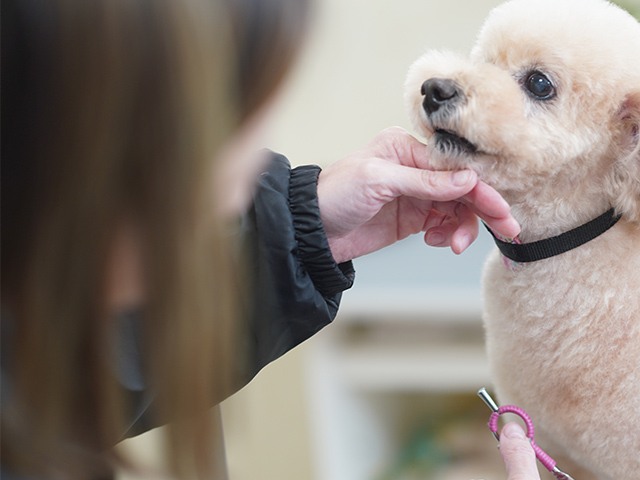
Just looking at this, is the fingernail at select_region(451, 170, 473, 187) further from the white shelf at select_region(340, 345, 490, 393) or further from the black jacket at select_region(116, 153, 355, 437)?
the white shelf at select_region(340, 345, 490, 393)

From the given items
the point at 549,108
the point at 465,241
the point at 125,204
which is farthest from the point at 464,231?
the point at 125,204

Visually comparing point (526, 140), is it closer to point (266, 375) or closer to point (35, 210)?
point (35, 210)

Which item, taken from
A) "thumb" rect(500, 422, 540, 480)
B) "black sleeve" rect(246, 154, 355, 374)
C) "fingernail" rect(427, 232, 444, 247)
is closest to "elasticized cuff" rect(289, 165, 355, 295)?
"black sleeve" rect(246, 154, 355, 374)

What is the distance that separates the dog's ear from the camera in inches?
19.5

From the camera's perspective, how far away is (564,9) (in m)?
0.51

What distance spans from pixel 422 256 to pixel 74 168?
0.89 m

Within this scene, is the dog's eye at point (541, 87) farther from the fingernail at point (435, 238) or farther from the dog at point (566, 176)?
the fingernail at point (435, 238)

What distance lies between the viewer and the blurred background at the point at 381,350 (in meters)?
1.06

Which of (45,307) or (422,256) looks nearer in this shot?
(45,307)

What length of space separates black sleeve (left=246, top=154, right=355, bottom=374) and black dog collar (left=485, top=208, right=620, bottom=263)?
17 cm

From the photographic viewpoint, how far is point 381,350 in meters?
1.11

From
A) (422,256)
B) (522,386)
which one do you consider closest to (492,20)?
(522,386)

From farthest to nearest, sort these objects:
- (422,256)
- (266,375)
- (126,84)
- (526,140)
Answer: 1. (266,375)
2. (422,256)
3. (526,140)
4. (126,84)

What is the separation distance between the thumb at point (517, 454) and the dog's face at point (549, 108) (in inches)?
8.2
